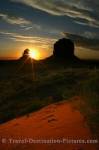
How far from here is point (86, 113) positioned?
270 inches

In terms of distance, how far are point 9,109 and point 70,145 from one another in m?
8.22

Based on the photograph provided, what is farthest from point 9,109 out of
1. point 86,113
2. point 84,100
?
point 86,113

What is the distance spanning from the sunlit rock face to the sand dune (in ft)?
162

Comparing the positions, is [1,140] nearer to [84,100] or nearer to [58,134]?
[58,134]

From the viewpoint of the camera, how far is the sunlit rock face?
5769cm

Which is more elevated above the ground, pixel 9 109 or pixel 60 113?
pixel 60 113

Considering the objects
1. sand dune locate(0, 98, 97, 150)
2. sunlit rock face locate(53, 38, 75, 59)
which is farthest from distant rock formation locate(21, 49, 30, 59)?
sand dune locate(0, 98, 97, 150)

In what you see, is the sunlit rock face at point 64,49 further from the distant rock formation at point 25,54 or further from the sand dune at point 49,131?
the sand dune at point 49,131

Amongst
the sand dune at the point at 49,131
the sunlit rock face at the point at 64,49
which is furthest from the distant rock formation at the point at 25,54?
the sand dune at the point at 49,131

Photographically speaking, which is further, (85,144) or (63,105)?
(63,105)

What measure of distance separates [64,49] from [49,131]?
5171 centimetres

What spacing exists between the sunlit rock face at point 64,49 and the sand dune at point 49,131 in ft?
162

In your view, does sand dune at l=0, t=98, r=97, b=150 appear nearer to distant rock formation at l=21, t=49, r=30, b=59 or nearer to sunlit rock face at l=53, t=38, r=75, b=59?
distant rock formation at l=21, t=49, r=30, b=59

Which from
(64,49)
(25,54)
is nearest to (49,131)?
(25,54)
